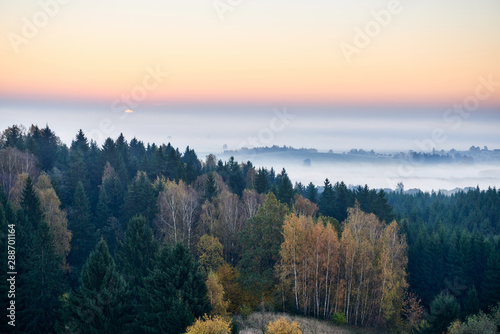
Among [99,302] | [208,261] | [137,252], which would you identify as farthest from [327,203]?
[99,302]

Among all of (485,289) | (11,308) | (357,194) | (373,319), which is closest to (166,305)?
(11,308)

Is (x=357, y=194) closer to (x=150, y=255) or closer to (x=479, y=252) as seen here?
(x=479, y=252)

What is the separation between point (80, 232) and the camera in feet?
194

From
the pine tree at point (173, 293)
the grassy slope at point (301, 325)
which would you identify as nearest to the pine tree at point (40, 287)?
the pine tree at point (173, 293)

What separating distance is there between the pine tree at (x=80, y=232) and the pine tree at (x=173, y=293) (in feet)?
96.3

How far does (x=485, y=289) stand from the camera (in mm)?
54281

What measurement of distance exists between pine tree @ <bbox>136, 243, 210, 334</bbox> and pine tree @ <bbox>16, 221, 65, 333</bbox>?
13011 mm

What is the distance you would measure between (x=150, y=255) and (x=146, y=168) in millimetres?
40968

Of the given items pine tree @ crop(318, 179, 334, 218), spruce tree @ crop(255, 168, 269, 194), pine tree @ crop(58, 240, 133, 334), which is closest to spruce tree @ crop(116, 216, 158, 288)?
pine tree @ crop(58, 240, 133, 334)

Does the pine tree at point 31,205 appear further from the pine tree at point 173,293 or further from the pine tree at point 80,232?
the pine tree at point 173,293

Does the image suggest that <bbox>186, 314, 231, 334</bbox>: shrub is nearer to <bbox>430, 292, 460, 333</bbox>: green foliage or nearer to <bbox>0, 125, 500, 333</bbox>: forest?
<bbox>0, 125, 500, 333</bbox>: forest

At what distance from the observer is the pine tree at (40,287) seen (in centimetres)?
3825

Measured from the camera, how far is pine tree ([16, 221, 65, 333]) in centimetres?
3825

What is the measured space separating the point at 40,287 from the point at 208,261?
18858 mm
